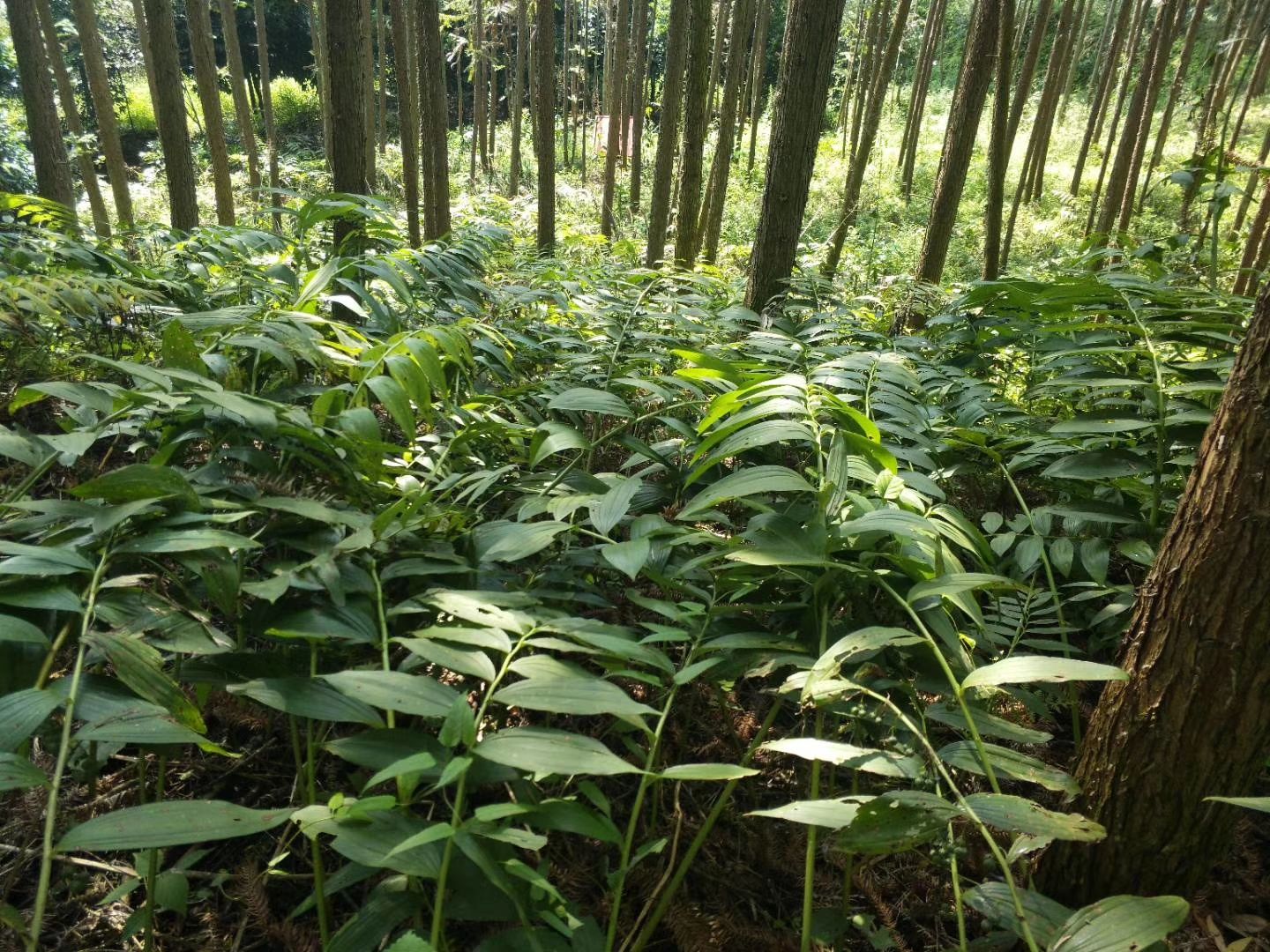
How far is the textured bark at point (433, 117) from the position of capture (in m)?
5.81

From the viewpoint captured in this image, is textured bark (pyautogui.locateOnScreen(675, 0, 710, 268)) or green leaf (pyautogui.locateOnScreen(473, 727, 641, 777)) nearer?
green leaf (pyautogui.locateOnScreen(473, 727, 641, 777))

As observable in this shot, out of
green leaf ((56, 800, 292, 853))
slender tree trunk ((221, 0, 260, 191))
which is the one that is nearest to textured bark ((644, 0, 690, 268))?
green leaf ((56, 800, 292, 853))

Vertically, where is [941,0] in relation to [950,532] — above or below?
above

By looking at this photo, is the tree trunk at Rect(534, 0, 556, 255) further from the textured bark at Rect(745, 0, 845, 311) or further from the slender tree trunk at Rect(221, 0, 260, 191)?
the slender tree trunk at Rect(221, 0, 260, 191)

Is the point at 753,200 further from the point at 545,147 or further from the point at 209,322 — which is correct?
the point at 209,322

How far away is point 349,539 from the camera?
1.15m

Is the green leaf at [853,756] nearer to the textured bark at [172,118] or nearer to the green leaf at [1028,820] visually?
the green leaf at [1028,820]

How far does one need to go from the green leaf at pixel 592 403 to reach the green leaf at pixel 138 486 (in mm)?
695

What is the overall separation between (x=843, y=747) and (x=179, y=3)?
28.6m

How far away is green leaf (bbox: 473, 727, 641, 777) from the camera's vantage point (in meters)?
0.81

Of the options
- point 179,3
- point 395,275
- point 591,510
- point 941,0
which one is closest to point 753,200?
point 941,0

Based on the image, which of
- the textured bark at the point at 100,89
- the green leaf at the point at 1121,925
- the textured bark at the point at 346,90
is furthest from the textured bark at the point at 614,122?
the green leaf at the point at 1121,925

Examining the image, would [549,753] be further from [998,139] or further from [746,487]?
[998,139]

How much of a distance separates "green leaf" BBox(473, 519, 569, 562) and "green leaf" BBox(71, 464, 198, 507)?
448 millimetres
